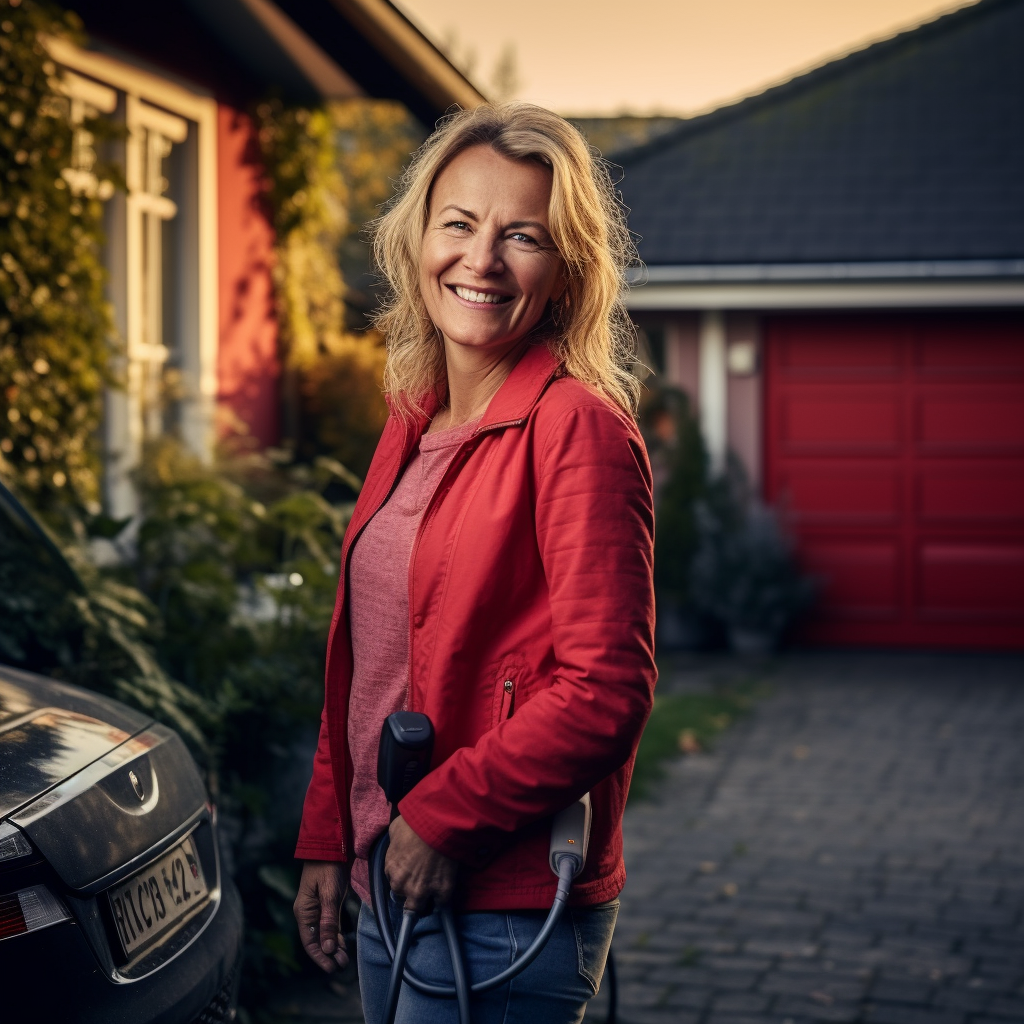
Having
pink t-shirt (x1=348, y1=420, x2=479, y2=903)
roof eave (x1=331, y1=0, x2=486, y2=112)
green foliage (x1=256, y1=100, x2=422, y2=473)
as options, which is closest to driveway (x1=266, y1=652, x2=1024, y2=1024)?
pink t-shirt (x1=348, y1=420, x2=479, y2=903)

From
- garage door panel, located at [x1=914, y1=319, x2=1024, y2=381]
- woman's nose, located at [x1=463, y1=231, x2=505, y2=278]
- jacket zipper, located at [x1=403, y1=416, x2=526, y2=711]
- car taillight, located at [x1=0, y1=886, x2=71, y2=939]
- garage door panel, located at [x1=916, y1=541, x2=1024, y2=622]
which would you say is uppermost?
garage door panel, located at [x1=914, y1=319, x2=1024, y2=381]

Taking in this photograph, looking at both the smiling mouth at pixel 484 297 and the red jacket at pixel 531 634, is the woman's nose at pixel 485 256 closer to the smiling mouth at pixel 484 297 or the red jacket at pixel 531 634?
the smiling mouth at pixel 484 297

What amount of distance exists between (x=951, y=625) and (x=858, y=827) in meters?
5.26

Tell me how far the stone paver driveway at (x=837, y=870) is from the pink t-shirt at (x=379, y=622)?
254 cm

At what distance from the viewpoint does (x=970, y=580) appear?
1140cm

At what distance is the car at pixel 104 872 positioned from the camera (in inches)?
88.4

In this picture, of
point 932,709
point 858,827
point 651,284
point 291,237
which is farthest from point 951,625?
point 291,237

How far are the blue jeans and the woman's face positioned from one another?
34.3 inches

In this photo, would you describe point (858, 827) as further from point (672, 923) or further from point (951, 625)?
point (951, 625)

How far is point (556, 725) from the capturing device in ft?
6.02

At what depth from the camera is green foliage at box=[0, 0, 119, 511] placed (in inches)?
229

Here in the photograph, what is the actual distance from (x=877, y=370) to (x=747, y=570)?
6.76 ft

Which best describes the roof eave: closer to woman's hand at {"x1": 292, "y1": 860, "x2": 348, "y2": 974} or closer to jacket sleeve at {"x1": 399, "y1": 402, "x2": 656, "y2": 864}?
woman's hand at {"x1": 292, "y1": 860, "x2": 348, "y2": 974}

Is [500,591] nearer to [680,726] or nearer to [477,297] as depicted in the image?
[477,297]
